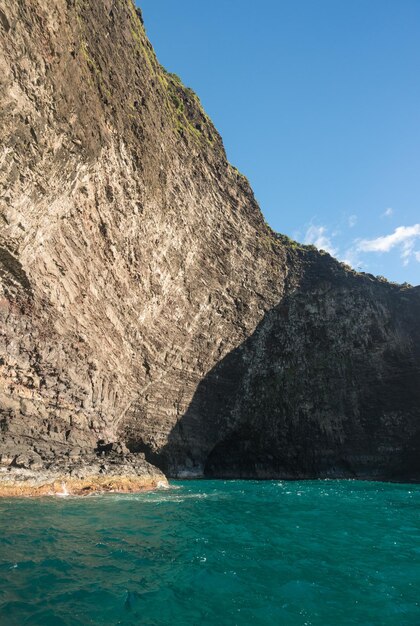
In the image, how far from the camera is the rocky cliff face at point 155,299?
20.6 metres

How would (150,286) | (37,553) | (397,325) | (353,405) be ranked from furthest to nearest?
(397,325), (353,405), (150,286), (37,553)

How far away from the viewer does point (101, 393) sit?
1148 inches

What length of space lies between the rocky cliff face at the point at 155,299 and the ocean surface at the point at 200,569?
10239 millimetres

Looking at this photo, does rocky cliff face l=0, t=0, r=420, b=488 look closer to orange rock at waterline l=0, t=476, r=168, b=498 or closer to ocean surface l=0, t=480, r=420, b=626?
orange rock at waterline l=0, t=476, r=168, b=498

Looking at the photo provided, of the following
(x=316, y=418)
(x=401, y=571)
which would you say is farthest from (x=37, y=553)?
(x=316, y=418)

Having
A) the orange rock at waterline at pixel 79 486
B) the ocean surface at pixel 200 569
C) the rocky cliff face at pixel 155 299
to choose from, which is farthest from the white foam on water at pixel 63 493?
the ocean surface at pixel 200 569

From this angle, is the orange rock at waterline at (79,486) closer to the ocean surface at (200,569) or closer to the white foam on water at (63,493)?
the white foam on water at (63,493)

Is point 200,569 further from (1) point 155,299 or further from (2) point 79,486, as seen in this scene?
(1) point 155,299

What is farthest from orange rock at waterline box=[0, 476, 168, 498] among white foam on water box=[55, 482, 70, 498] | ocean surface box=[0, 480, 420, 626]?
ocean surface box=[0, 480, 420, 626]

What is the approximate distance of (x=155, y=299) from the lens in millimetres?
34219

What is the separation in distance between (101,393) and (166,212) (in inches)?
636

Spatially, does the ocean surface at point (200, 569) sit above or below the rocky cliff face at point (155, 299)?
below

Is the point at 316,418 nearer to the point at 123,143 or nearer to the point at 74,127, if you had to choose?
the point at 123,143

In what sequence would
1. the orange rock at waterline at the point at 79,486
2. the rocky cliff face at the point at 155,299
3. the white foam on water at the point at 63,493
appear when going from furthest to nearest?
the rocky cliff face at the point at 155,299 → the white foam on water at the point at 63,493 → the orange rock at waterline at the point at 79,486
